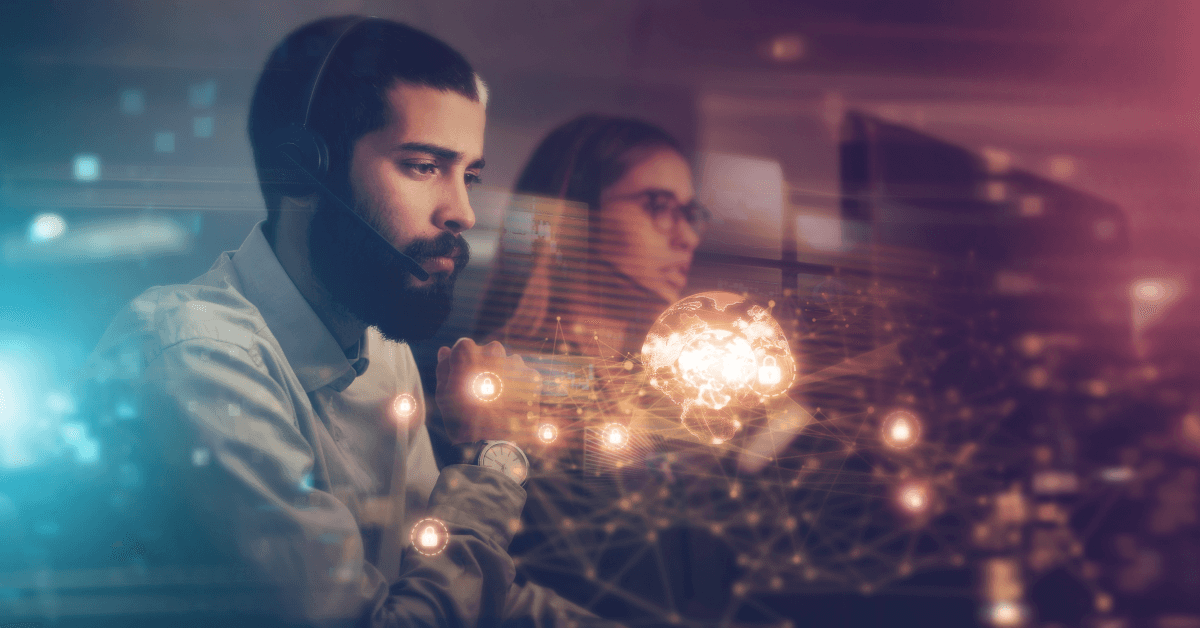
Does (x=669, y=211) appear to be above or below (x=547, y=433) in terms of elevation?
above

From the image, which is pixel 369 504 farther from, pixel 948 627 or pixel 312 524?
pixel 948 627

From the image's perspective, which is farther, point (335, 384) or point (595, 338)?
point (595, 338)

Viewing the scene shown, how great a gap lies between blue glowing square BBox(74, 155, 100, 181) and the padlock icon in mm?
1617

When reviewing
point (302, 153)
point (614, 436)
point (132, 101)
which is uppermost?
point (132, 101)

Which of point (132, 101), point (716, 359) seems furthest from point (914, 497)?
point (132, 101)

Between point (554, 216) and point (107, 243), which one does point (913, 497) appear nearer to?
point (554, 216)

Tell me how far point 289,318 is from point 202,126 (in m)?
0.51

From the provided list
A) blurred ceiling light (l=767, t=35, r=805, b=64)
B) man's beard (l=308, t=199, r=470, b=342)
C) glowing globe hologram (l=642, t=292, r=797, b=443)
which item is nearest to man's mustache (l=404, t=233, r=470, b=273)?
man's beard (l=308, t=199, r=470, b=342)

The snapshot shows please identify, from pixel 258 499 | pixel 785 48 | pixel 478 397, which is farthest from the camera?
pixel 785 48

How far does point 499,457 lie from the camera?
1.42 m

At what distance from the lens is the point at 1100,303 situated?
1.67 m

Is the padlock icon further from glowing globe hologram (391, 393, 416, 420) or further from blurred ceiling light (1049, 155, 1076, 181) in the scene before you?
blurred ceiling light (1049, 155, 1076, 181)

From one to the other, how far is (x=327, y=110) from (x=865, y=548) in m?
1.63

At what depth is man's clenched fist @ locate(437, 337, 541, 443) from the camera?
1429mm
